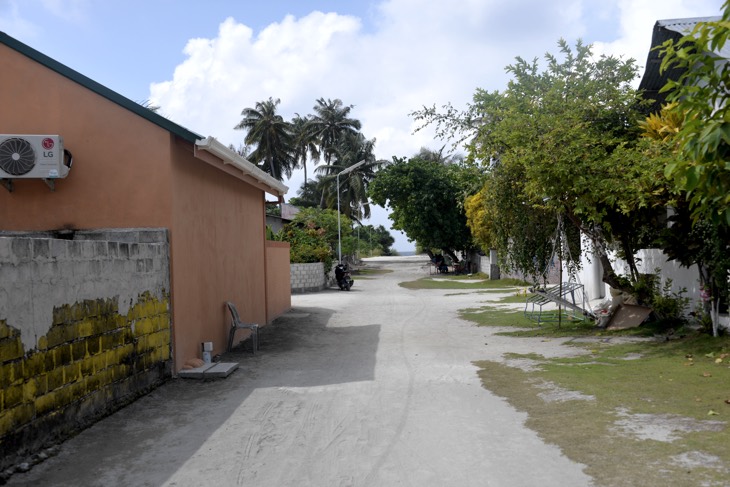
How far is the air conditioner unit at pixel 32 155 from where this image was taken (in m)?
8.73

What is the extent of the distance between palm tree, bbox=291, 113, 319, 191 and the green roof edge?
169 feet

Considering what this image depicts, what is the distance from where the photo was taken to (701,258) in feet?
34.2

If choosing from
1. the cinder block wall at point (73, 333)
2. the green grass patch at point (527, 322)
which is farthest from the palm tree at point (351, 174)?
the cinder block wall at point (73, 333)

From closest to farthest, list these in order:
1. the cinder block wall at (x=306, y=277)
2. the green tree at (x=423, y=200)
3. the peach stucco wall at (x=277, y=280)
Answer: the peach stucco wall at (x=277, y=280) < the cinder block wall at (x=306, y=277) < the green tree at (x=423, y=200)

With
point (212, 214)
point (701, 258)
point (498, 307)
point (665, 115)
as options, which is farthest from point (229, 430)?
point (498, 307)

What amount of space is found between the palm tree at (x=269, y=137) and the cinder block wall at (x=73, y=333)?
48.5 metres

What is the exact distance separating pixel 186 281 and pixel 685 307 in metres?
8.77

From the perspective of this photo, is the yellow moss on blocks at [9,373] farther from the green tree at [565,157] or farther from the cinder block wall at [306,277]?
the cinder block wall at [306,277]

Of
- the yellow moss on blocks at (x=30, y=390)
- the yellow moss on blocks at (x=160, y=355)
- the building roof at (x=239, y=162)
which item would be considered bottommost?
the yellow moss on blocks at (x=160, y=355)

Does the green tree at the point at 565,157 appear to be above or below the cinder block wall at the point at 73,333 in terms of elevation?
above

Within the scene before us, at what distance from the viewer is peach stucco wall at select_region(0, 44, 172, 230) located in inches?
360

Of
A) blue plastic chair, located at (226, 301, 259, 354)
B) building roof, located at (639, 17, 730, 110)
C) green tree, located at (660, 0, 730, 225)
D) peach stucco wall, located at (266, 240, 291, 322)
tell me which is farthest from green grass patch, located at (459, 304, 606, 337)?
green tree, located at (660, 0, 730, 225)

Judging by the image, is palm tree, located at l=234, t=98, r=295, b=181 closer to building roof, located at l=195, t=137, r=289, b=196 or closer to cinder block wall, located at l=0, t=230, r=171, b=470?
building roof, located at l=195, t=137, r=289, b=196

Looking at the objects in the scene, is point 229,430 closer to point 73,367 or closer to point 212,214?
point 73,367
